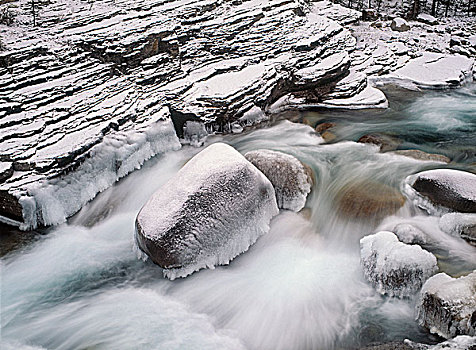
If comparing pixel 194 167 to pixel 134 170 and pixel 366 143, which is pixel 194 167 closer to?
pixel 134 170

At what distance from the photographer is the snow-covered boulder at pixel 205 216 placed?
15.6ft

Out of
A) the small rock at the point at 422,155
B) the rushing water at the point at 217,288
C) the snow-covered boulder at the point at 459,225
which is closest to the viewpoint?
the rushing water at the point at 217,288

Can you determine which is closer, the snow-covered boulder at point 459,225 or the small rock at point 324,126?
the snow-covered boulder at point 459,225

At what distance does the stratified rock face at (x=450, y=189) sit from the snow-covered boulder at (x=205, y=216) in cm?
240

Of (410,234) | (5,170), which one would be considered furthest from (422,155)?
(5,170)

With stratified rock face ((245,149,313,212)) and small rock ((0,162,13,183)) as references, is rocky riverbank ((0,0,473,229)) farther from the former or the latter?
stratified rock face ((245,149,313,212))

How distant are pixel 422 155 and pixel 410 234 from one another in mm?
2612

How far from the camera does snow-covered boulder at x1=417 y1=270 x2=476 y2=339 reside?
11.9 feet

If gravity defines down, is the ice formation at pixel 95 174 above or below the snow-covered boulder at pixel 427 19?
below

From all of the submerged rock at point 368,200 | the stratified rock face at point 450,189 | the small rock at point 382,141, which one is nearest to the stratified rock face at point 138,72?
the small rock at point 382,141

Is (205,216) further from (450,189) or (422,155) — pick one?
(422,155)

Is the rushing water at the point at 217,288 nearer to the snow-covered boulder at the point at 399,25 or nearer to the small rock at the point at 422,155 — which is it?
the small rock at the point at 422,155

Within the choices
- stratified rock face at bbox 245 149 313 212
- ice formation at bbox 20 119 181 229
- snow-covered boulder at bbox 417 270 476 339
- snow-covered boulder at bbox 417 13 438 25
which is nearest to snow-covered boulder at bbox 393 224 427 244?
snow-covered boulder at bbox 417 270 476 339

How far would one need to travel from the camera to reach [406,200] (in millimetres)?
5770
